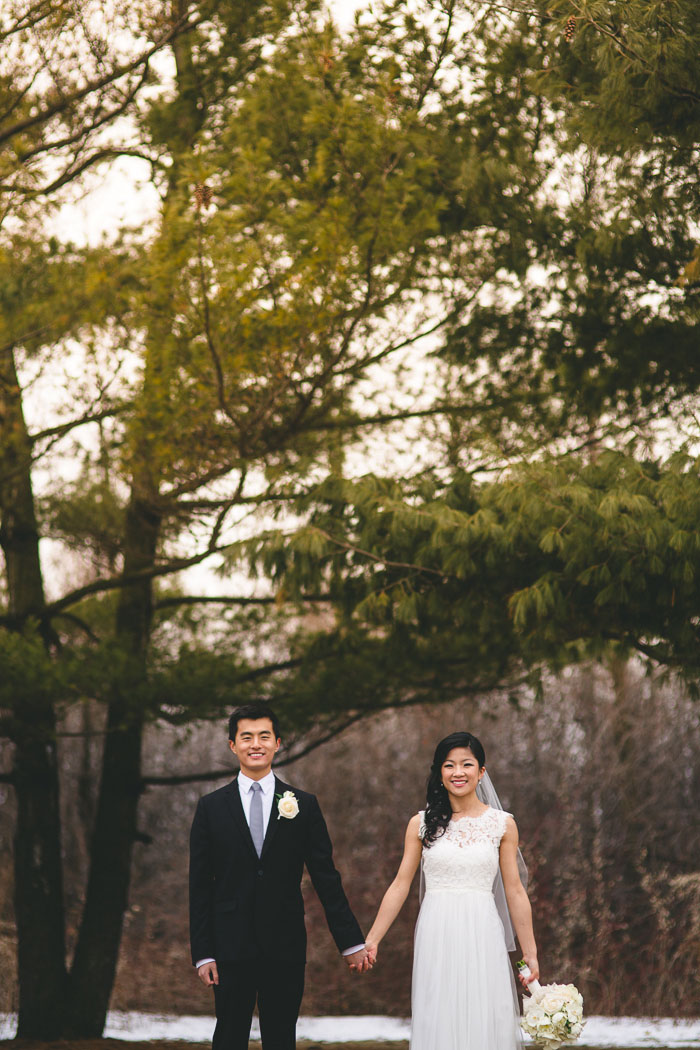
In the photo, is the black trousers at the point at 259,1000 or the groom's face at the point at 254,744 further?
the groom's face at the point at 254,744

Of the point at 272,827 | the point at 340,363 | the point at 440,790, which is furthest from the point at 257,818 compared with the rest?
the point at 340,363

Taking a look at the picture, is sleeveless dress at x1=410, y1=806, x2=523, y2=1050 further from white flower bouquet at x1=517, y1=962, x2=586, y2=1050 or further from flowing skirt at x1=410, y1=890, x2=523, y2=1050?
white flower bouquet at x1=517, y1=962, x2=586, y2=1050

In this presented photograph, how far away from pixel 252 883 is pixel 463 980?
0.90 metres

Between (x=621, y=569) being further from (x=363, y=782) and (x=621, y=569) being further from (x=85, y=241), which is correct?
(x=363, y=782)

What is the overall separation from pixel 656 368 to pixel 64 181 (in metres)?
3.81

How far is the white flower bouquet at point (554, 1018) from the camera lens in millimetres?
3689

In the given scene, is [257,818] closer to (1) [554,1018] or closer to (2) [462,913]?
(2) [462,913]

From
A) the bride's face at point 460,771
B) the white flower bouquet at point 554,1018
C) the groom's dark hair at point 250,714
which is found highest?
the groom's dark hair at point 250,714

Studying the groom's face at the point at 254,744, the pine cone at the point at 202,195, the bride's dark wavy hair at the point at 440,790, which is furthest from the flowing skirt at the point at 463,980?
the pine cone at the point at 202,195

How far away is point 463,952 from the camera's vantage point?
13.1 ft

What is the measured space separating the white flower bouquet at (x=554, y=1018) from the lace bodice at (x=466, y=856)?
46 cm

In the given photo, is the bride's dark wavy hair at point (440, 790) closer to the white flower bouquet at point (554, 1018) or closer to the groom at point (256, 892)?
the groom at point (256, 892)

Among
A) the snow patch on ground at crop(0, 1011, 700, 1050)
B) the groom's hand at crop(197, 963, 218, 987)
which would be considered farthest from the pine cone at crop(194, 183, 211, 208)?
the snow patch on ground at crop(0, 1011, 700, 1050)

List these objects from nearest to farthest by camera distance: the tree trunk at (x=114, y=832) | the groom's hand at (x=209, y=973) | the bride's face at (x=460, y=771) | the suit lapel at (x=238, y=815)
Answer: the groom's hand at (x=209, y=973), the suit lapel at (x=238, y=815), the bride's face at (x=460, y=771), the tree trunk at (x=114, y=832)
